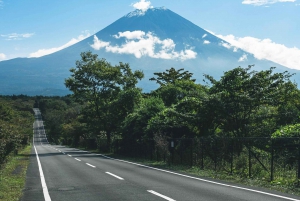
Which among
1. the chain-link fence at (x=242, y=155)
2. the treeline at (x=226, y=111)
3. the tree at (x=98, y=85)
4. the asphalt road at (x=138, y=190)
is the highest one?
the tree at (x=98, y=85)

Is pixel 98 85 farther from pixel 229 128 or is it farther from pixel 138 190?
pixel 138 190

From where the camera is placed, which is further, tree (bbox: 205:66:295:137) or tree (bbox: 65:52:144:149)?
tree (bbox: 65:52:144:149)

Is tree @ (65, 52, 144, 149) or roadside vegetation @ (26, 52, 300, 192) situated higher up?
tree @ (65, 52, 144, 149)

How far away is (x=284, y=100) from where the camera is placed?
21.2 metres

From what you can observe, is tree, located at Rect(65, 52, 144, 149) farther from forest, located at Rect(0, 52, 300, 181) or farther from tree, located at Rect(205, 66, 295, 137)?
tree, located at Rect(205, 66, 295, 137)

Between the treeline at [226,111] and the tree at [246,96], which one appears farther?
the treeline at [226,111]

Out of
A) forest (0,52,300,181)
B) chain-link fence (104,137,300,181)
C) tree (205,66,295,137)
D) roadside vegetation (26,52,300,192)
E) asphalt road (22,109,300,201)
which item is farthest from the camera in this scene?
tree (205,66,295,137)

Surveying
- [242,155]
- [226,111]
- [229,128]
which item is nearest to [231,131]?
[229,128]

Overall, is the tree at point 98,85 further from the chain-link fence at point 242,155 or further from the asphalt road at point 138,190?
the asphalt road at point 138,190

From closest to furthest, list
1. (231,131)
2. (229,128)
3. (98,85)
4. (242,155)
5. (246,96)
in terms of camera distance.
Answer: (242,155), (246,96), (229,128), (231,131), (98,85)

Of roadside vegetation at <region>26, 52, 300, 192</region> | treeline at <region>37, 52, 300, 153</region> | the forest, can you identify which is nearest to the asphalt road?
roadside vegetation at <region>26, 52, 300, 192</region>

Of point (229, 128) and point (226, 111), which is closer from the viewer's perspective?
point (226, 111)

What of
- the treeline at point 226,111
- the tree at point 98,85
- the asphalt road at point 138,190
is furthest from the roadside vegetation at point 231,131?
the tree at point 98,85

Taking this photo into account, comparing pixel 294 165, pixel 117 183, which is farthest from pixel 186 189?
pixel 294 165
